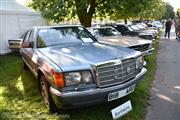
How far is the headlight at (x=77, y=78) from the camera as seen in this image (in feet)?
14.7

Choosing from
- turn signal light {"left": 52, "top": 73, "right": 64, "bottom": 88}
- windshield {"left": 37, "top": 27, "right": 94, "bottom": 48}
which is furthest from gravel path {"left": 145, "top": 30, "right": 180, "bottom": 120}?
windshield {"left": 37, "top": 27, "right": 94, "bottom": 48}

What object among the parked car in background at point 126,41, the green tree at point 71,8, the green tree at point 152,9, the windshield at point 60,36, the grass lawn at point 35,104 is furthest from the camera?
the green tree at point 152,9

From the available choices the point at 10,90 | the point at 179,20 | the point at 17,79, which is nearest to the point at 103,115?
the point at 10,90

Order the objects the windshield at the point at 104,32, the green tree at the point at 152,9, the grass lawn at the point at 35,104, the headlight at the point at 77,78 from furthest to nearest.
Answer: the green tree at the point at 152,9 → the windshield at the point at 104,32 → the grass lawn at the point at 35,104 → the headlight at the point at 77,78

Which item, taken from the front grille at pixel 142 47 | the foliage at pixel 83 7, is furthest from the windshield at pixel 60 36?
the foliage at pixel 83 7

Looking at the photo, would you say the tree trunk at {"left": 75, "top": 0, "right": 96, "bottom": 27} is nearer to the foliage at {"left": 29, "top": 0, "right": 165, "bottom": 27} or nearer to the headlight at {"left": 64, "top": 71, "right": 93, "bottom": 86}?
the foliage at {"left": 29, "top": 0, "right": 165, "bottom": 27}

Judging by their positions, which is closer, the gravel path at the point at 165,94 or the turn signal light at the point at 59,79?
the turn signal light at the point at 59,79

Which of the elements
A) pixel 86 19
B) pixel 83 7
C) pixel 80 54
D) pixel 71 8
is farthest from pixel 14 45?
pixel 80 54

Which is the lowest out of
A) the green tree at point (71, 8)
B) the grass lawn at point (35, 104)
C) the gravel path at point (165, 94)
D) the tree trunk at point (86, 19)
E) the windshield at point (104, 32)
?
the gravel path at point (165, 94)

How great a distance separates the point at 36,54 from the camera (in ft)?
19.3

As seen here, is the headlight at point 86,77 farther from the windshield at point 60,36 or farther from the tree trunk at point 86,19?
the tree trunk at point 86,19

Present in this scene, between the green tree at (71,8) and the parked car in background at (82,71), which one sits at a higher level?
the green tree at (71,8)

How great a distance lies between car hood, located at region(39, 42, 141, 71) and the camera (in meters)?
4.68

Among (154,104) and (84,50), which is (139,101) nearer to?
(154,104)
